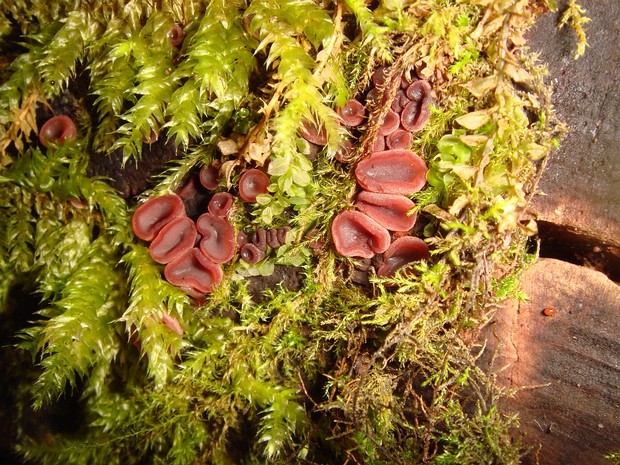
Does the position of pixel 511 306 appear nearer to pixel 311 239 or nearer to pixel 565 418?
pixel 565 418

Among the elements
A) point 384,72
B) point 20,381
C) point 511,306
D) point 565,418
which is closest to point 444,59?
point 384,72

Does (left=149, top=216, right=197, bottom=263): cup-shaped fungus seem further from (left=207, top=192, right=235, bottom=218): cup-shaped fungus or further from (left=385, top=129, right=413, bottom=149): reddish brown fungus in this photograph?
(left=385, top=129, right=413, bottom=149): reddish brown fungus

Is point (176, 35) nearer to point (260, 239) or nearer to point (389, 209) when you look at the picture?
point (260, 239)

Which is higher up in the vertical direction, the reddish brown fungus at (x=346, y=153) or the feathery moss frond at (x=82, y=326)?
the reddish brown fungus at (x=346, y=153)

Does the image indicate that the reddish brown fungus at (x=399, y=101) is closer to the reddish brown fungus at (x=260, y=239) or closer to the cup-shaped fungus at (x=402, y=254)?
the cup-shaped fungus at (x=402, y=254)

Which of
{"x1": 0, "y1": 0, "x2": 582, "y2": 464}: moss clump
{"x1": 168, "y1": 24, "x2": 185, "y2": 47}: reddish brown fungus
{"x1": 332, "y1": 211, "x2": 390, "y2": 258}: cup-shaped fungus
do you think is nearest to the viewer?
{"x1": 0, "y1": 0, "x2": 582, "y2": 464}: moss clump

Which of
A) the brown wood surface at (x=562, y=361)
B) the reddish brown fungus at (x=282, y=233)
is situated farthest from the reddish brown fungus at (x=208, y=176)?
the brown wood surface at (x=562, y=361)

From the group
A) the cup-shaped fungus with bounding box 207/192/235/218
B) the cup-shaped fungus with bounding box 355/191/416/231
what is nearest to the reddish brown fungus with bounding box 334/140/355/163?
the cup-shaped fungus with bounding box 355/191/416/231
